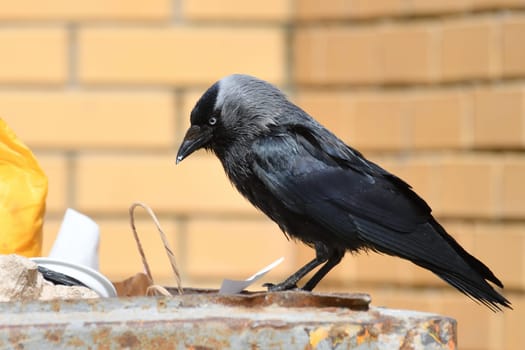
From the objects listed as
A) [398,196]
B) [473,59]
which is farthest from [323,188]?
[473,59]

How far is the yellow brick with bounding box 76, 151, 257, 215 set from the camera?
4449 mm

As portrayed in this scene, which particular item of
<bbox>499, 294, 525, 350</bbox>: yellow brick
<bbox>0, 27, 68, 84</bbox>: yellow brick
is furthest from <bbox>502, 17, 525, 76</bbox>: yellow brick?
<bbox>0, 27, 68, 84</bbox>: yellow brick

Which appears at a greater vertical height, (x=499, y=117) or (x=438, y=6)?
(x=438, y=6)

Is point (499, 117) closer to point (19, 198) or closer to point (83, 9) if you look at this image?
point (83, 9)

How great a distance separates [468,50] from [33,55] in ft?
5.56

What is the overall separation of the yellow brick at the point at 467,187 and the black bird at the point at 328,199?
1.32 metres

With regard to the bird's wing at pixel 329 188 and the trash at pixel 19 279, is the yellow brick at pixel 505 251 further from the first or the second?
the trash at pixel 19 279

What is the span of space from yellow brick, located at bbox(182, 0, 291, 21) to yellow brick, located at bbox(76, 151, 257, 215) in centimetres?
→ 57

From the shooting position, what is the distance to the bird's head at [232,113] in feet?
9.75

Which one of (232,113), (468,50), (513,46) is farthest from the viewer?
(468,50)

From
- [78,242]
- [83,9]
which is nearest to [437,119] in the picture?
[83,9]

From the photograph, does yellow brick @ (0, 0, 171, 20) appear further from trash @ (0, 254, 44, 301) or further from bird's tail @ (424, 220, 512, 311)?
trash @ (0, 254, 44, 301)

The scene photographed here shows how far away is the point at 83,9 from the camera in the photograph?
14.6 ft

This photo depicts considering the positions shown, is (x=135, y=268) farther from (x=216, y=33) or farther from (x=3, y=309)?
(x=3, y=309)
